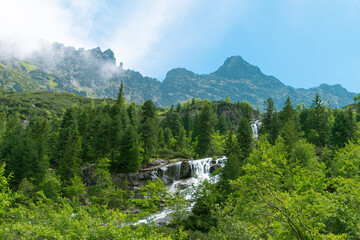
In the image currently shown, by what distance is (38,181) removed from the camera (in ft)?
141

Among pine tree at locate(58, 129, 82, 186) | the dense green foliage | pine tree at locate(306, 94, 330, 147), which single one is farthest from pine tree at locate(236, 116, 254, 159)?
pine tree at locate(58, 129, 82, 186)

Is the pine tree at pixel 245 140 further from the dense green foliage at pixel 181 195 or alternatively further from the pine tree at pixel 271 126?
the pine tree at pixel 271 126

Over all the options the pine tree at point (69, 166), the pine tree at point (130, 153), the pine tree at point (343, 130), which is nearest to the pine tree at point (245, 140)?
the pine tree at point (343, 130)

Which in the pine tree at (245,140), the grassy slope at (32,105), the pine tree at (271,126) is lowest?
the pine tree at (245,140)

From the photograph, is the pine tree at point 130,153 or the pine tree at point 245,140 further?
the pine tree at point 245,140

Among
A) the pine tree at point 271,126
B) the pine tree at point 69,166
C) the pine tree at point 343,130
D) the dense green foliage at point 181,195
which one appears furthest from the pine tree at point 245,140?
the pine tree at point 69,166

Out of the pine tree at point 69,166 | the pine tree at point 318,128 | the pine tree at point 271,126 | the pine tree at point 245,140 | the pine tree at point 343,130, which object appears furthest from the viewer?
the pine tree at point 318,128

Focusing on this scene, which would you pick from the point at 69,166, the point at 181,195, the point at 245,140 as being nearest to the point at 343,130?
the point at 245,140

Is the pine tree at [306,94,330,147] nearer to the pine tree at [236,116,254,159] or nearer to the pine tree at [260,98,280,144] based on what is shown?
the pine tree at [260,98,280,144]

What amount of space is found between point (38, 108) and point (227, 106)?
A: 132 meters

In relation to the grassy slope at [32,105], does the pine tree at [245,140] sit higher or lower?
lower

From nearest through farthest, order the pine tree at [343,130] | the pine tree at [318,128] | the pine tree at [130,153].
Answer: the pine tree at [130,153]
the pine tree at [343,130]
the pine tree at [318,128]

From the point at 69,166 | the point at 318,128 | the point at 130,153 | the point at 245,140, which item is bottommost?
the point at 69,166

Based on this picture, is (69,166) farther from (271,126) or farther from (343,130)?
(343,130)
